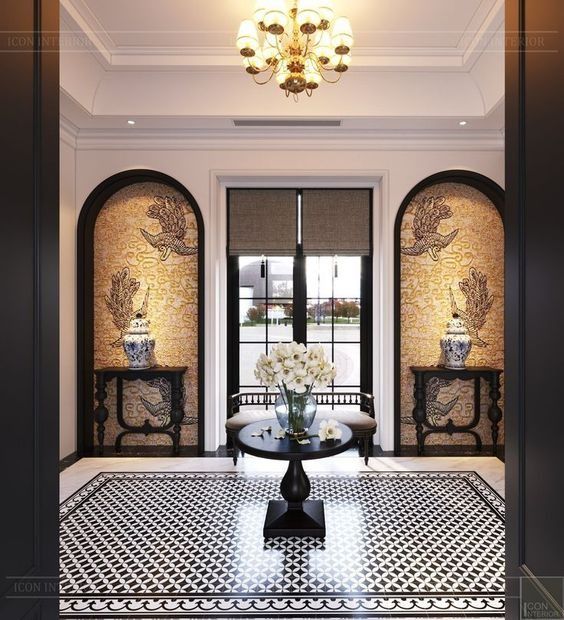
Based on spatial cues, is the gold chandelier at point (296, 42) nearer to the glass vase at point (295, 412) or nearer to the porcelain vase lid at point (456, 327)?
the glass vase at point (295, 412)

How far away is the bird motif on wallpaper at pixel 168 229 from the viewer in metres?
4.36

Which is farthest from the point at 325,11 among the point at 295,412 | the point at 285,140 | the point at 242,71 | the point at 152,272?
the point at 152,272

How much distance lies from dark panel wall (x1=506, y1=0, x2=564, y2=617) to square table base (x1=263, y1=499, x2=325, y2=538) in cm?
172

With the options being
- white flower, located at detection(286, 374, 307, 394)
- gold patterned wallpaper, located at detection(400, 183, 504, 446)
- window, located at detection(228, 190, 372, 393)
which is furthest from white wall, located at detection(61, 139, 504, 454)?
white flower, located at detection(286, 374, 307, 394)

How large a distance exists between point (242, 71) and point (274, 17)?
1527 mm

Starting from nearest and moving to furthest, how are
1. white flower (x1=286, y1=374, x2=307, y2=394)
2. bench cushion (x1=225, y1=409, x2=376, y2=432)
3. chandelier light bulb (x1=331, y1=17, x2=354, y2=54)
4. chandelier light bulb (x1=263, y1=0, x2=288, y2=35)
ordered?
chandelier light bulb (x1=263, y1=0, x2=288, y2=35) < chandelier light bulb (x1=331, y1=17, x2=354, y2=54) < white flower (x1=286, y1=374, x2=307, y2=394) < bench cushion (x1=225, y1=409, x2=376, y2=432)

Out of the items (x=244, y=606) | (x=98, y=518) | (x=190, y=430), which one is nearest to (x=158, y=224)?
(x=190, y=430)

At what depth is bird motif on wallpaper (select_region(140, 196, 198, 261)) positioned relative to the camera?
4.36 m

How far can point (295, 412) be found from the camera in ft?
9.45

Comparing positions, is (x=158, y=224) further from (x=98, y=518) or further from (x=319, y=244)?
(x=98, y=518)

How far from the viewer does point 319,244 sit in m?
4.49

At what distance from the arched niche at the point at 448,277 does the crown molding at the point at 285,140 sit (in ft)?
1.39

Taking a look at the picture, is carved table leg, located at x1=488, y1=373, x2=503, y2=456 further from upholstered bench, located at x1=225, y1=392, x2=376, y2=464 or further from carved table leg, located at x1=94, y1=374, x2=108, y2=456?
carved table leg, located at x1=94, y1=374, x2=108, y2=456

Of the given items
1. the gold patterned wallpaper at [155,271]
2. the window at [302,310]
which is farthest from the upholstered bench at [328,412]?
the gold patterned wallpaper at [155,271]
